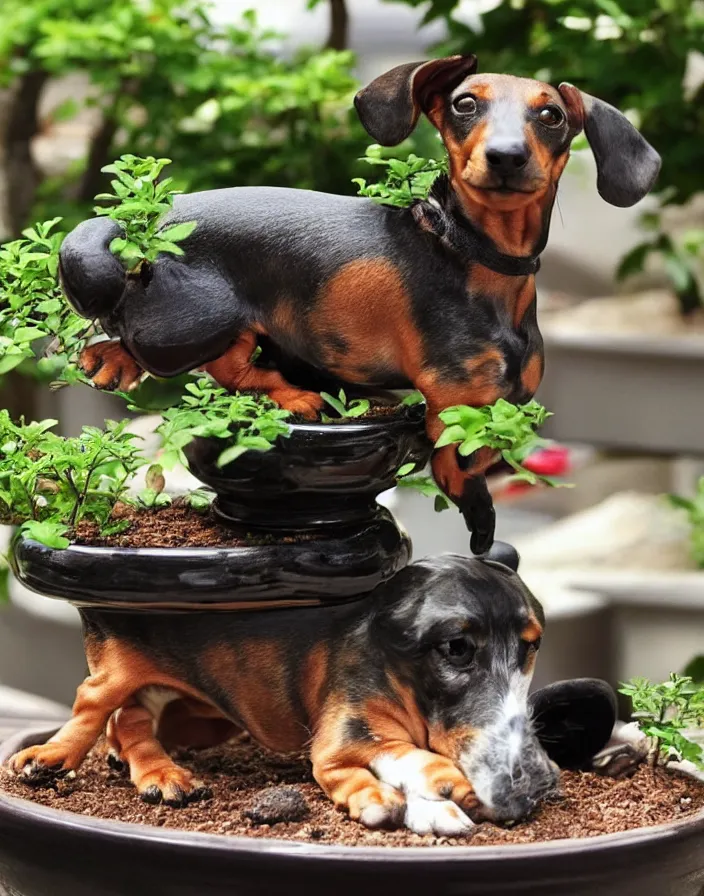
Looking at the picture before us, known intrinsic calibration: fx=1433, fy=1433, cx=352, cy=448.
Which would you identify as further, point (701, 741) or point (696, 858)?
point (701, 741)

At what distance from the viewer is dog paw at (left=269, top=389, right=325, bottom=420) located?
0.84 metres

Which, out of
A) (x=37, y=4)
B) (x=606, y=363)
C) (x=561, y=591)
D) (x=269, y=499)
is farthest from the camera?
(x=606, y=363)

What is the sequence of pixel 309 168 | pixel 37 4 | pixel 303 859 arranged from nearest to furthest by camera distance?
1. pixel 303 859
2. pixel 309 168
3. pixel 37 4

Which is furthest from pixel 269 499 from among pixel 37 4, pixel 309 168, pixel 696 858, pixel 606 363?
pixel 606 363

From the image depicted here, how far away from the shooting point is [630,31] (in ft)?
5.82

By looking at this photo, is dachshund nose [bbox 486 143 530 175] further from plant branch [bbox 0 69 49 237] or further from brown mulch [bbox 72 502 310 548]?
plant branch [bbox 0 69 49 237]

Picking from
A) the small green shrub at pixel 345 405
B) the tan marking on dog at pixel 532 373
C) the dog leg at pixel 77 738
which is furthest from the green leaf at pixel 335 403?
the dog leg at pixel 77 738

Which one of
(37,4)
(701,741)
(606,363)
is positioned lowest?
(606,363)

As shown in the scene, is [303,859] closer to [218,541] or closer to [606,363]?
[218,541]

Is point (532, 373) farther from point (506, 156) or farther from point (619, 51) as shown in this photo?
point (619, 51)

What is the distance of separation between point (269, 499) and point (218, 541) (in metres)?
0.04

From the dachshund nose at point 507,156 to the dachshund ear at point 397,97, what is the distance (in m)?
0.07

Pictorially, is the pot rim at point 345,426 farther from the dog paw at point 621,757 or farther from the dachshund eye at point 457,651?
the dog paw at point 621,757

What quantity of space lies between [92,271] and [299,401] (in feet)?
0.47
